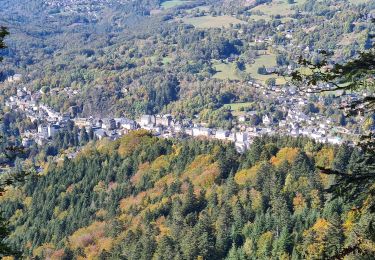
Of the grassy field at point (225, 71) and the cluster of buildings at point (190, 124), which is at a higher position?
the cluster of buildings at point (190, 124)

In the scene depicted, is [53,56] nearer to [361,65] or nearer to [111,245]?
[111,245]

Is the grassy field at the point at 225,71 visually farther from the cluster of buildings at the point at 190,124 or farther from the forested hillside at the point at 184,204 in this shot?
the forested hillside at the point at 184,204

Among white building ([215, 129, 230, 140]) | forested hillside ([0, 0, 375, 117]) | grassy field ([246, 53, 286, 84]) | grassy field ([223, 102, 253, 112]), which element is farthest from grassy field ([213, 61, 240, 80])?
white building ([215, 129, 230, 140])

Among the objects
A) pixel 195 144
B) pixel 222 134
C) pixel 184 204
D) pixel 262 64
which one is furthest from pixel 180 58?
pixel 184 204

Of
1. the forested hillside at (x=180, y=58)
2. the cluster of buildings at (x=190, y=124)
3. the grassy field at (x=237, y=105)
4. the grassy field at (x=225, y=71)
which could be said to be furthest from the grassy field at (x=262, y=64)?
the grassy field at (x=237, y=105)

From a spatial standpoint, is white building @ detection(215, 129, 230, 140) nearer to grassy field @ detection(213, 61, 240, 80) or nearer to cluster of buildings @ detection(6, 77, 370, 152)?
cluster of buildings @ detection(6, 77, 370, 152)

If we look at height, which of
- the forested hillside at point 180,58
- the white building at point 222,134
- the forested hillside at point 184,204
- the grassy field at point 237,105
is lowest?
the forested hillside at point 180,58

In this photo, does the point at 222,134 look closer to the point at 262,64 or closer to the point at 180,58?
the point at 262,64
